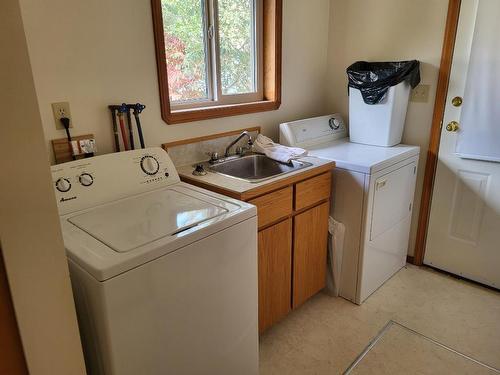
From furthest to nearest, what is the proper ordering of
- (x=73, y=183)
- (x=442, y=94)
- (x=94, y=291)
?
(x=442, y=94)
(x=73, y=183)
(x=94, y=291)

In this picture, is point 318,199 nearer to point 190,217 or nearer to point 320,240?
point 320,240

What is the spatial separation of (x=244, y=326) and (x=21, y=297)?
0.97 m

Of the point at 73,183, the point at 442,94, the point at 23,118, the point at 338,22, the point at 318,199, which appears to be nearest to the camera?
the point at 23,118

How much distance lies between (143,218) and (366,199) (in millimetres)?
1263

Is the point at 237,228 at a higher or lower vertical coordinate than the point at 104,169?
lower

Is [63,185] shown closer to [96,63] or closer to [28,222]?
[96,63]

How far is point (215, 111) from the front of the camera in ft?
6.76

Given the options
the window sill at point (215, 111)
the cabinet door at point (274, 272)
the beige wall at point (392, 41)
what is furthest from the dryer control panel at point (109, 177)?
the beige wall at point (392, 41)

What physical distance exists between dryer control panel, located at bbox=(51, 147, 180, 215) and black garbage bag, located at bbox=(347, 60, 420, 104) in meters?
1.40

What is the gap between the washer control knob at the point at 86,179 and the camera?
1434mm

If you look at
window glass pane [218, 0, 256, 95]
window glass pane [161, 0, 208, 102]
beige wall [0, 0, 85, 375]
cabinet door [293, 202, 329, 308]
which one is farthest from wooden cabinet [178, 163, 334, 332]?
beige wall [0, 0, 85, 375]

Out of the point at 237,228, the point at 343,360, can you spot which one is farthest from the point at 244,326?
the point at 343,360

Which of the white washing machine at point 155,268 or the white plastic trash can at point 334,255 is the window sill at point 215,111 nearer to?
the white washing machine at point 155,268

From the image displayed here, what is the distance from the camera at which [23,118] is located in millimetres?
625
